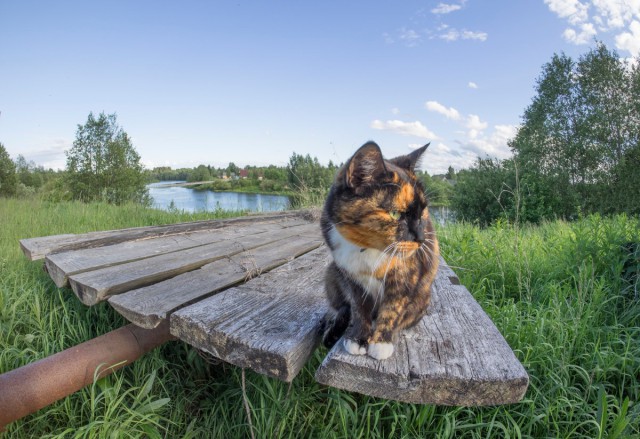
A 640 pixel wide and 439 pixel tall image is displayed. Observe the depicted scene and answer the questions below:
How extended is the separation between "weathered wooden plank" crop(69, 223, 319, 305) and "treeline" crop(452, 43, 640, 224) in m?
19.6

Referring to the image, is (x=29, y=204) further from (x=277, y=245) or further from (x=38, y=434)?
(x=38, y=434)

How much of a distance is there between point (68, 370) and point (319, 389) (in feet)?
3.97

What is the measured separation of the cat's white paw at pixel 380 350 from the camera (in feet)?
4.24

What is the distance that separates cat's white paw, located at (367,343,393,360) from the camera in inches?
50.9

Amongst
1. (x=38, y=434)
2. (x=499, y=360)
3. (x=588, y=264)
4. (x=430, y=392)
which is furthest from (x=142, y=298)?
(x=588, y=264)

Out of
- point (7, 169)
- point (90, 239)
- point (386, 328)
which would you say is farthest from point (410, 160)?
point (7, 169)

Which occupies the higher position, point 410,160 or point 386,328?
point 410,160

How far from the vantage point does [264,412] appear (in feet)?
5.77

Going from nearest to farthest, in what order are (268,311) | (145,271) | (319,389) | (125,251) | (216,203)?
(268,311) < (319,389) < (145,271) < (125,251) < (216,203)

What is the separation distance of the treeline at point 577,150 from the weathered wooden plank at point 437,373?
808 inches

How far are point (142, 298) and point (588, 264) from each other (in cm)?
348

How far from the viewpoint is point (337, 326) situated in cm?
161

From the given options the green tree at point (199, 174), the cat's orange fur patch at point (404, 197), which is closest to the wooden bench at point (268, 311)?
the cat's orange fur patch at point (404, 197)

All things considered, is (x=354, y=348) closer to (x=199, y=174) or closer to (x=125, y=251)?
(x=125, y=251)
